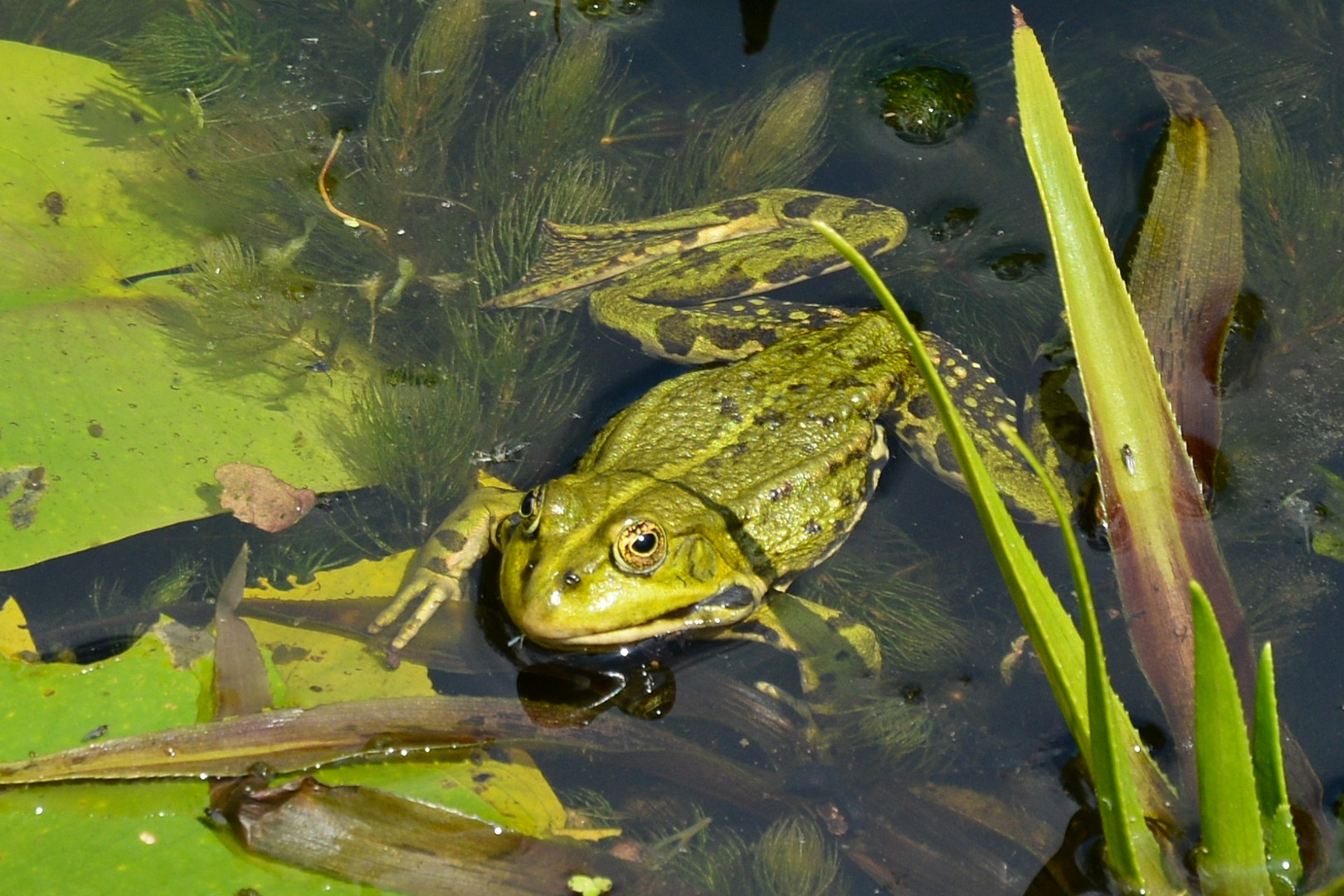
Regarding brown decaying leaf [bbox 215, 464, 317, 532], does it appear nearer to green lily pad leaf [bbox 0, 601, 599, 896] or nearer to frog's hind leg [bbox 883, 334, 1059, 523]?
green lily pad leaf [bbox 0, 601, 599, 896]

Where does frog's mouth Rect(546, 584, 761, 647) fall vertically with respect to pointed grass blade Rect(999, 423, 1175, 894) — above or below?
below

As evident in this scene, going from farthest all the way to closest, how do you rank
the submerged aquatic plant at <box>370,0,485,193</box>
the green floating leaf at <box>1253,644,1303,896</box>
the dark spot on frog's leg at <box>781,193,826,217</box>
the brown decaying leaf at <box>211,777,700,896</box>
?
the submerged aquatic plant at <box>370,0,485,193</box> → the dark spot on frog's leg at <box>781,193,826,217</box> → the brown decaying leaf at <box>211,777,700,896</box> → the green floating leaf at <box>1253,644,1303,896</box>

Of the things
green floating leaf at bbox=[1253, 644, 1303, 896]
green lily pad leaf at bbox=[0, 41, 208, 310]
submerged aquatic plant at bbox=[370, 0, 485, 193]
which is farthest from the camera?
submerged aquatic plant at bbox=[370, 0, 485, 193]

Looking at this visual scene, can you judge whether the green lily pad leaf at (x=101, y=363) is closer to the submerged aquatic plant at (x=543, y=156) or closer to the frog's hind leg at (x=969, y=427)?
the submerged aquatic plant at (x=543, y=156)

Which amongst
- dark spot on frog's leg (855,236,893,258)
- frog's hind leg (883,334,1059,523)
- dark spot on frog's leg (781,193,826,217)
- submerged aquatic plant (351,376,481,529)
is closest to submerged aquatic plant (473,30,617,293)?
submerged aquatic plant (351,376,481,529)

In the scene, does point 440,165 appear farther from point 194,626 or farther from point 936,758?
point 936,758

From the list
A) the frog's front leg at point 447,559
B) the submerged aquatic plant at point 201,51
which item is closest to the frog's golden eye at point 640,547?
the frog's front leg at point 447,559

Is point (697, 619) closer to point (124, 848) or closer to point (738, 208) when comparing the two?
point (124, 848)
